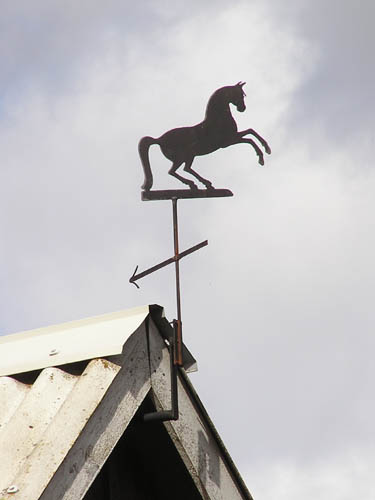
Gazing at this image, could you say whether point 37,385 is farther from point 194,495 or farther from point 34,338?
point 194,495

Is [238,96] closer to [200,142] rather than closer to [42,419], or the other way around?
[200,142]

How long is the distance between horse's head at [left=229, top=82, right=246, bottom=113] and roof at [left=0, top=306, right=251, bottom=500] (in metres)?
1.74

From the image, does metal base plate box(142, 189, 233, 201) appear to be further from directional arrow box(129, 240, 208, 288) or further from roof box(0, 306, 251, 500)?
roof box(0, 306, 251, 500)

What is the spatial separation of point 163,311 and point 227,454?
0.88 m

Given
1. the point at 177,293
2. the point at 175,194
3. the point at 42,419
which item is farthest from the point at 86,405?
the point at 175,194

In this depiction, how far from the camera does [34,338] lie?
17.6 ft

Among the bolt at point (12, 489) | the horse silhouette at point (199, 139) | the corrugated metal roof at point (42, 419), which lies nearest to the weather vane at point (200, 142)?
the horse silhouette at point (199, 139)

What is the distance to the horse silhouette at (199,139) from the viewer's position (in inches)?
243

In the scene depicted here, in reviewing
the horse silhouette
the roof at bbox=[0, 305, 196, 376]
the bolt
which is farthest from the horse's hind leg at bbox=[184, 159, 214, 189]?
the bolt

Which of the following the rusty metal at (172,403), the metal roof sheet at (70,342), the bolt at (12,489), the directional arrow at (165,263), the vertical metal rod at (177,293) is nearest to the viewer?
the bolt at (12,489)

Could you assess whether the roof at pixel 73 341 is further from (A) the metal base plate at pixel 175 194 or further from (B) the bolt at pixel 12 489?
(A) the metal base plate at pixel 175 194

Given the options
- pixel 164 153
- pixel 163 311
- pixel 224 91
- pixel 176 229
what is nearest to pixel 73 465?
pixel 163 311

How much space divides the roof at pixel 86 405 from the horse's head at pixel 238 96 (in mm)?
1744

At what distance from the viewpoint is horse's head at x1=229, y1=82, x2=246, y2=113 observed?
6.35 metres
